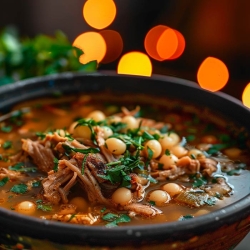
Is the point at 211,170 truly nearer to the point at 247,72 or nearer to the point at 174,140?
the point at 174,140

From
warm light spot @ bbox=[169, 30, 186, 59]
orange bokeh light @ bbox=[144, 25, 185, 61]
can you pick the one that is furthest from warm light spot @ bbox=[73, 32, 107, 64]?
warm light spot @ bbox=[169, 30, 186, 59]

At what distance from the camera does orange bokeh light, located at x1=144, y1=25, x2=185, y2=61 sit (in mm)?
3467

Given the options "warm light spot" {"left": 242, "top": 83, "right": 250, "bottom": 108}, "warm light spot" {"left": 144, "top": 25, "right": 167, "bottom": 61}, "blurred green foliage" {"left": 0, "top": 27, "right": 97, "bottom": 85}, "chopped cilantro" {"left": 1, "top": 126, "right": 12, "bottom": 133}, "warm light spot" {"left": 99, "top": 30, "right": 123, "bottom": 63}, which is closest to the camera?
"chopped cilantro" {"left": 1, "top": 126, "right": 12, "bottom": 133}

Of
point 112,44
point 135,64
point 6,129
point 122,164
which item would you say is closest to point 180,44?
point 135,64

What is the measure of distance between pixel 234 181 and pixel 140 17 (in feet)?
8.08

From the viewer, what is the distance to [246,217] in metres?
1.12

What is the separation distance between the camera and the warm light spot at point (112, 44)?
3696 millimetres

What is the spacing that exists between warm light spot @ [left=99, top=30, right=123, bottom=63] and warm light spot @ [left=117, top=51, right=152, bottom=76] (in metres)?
0.17

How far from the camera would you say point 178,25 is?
3.43 meters

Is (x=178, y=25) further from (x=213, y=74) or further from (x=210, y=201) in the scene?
(x=210, y=201)

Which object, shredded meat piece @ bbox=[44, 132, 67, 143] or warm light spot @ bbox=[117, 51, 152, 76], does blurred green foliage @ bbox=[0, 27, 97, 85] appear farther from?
warm light spot @ bbox=[117, 51, 152, 76]

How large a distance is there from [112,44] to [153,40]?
35cm

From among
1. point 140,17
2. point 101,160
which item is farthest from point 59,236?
point 140,17

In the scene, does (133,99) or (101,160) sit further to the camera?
(133,99)
